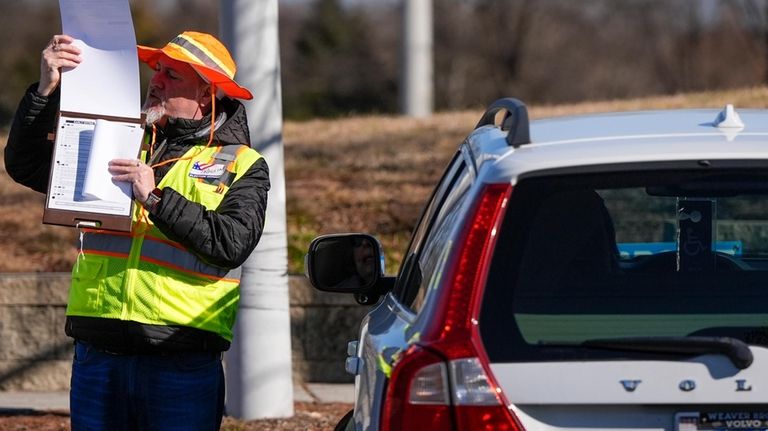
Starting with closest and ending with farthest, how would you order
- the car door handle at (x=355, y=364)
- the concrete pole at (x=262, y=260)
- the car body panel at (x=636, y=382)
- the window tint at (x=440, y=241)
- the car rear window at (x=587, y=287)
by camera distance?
1. the car body panel at (x=636, y=382)
2. the car rear window at (x=587, y=287)
3. the window tint at (x=440, y=241)
4. the car door handle at (x=355, y=364)
5. the concrete pole at (x=262, y=260)

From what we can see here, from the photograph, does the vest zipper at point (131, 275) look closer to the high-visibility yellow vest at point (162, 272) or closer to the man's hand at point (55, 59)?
the high-visibility yellow vest at point (162, 272)

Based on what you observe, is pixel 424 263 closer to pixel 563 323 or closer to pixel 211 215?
pixel 563 323

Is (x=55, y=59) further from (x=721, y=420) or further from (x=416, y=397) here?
(x=721, y=420)

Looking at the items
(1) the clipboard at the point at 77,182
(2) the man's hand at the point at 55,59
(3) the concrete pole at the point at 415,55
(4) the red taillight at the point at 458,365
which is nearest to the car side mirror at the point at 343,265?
(1) the clipboard at the point at 77,182

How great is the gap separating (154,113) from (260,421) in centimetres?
296

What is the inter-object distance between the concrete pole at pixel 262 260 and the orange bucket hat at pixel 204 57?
2284mm

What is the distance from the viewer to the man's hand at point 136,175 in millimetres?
4026

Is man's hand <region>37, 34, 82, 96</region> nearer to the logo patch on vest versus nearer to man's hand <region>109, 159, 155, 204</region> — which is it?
man's hand <region>109, 159, 155, 204</region>

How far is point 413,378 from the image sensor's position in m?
2.95

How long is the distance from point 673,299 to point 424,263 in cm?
70

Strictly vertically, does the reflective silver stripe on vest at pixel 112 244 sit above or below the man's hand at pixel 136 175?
below

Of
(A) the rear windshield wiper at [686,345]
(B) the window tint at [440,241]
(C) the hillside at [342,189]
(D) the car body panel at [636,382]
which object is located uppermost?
(B) the window tint at [440,241]

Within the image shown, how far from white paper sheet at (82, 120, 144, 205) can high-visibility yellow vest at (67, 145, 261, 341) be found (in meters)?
0.13

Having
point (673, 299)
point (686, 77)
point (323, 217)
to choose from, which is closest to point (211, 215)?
point (673, 299)
